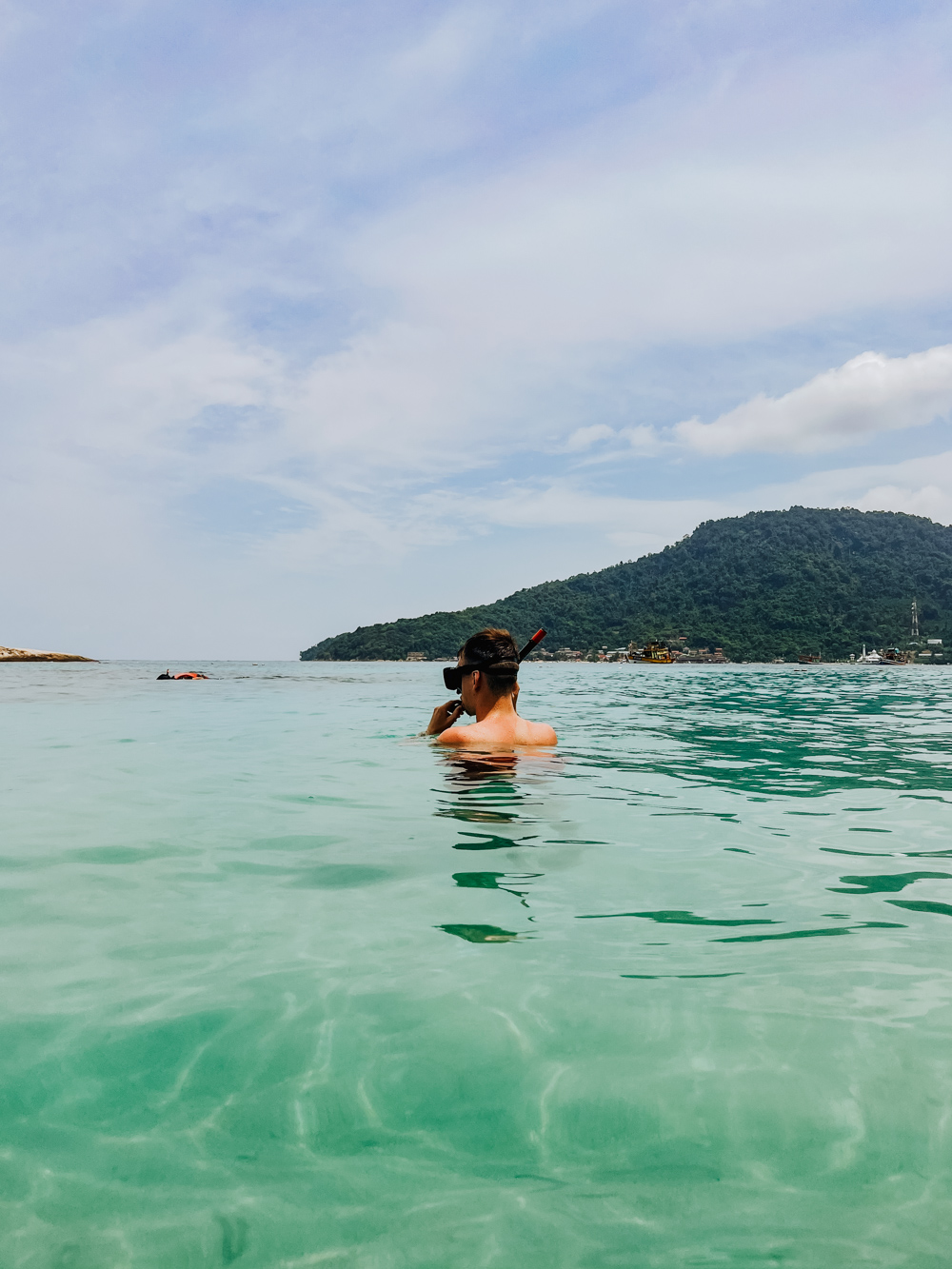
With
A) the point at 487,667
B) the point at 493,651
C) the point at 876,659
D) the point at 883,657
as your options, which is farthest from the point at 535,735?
the point at 876,659

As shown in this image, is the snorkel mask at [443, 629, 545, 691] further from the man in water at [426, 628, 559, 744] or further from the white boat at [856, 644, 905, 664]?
the white boat at [856, 644, 905, 664]

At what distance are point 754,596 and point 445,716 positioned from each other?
12082 centimetres

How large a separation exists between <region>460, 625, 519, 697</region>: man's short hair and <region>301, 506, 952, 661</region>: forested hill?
330 ft

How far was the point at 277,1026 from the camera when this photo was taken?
262cm

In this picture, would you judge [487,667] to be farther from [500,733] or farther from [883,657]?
[883,657]

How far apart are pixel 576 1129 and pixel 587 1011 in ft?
1.98

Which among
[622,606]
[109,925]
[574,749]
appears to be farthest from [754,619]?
[109,925]

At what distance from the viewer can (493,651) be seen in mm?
7844

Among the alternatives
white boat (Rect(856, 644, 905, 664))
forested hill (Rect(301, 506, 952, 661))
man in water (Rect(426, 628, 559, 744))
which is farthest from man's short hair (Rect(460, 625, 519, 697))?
forested hill (Rect(301, 506, 952, 661))

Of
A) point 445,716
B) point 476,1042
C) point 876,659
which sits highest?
point 445,716

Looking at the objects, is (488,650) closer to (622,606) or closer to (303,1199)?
(303,1199)

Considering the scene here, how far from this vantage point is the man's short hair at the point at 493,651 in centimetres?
784

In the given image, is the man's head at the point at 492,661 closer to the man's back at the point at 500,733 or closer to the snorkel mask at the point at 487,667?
the snorkel mask at the point at 487,667

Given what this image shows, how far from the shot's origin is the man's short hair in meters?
7.84
